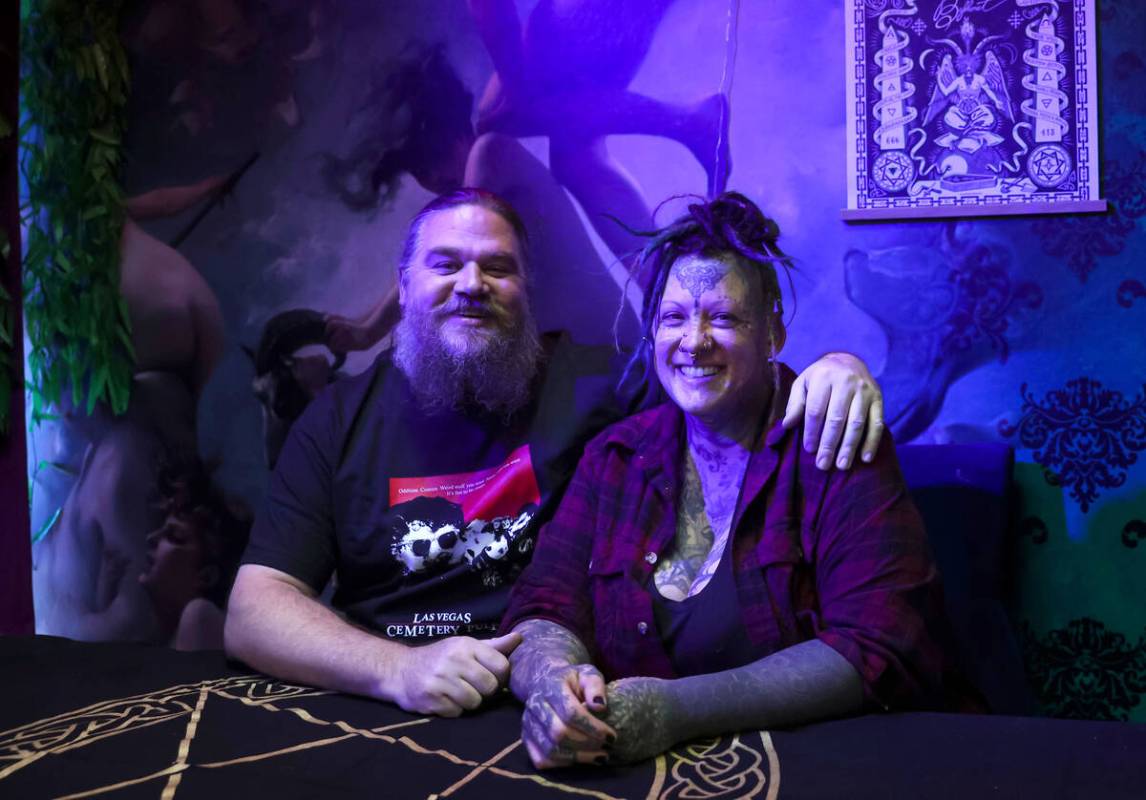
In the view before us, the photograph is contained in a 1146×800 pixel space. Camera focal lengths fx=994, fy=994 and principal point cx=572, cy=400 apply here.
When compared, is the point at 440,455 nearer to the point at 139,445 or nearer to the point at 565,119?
the point at 565,119

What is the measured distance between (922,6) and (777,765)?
193 centimetres

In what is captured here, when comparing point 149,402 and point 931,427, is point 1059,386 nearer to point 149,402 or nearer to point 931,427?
point 931,427

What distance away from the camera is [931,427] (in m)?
2.51

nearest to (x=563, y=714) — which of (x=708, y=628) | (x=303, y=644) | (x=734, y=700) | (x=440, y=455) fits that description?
(x=734, y=700)

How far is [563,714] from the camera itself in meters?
1.40

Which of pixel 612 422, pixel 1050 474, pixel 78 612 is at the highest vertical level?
pixel 612 422

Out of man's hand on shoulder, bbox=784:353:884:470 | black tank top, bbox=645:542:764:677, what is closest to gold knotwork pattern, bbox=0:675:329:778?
black tank top, bbox=645:542:764:677

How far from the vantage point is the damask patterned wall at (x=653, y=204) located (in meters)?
2.40

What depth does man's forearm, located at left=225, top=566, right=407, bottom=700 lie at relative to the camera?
1.77 meters

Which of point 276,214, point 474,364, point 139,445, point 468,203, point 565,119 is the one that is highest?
point 565,119

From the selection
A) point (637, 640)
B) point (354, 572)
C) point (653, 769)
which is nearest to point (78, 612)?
point (354, 572)

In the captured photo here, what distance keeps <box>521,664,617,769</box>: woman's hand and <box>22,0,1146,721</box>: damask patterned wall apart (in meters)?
1.41

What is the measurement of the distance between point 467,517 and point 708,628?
0.66 meters

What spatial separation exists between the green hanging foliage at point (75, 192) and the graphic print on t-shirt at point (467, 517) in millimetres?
1395
